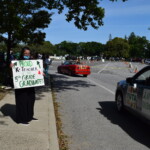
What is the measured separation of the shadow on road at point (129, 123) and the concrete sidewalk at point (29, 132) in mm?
1615

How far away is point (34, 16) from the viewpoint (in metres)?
16.6

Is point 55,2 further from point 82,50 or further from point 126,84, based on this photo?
point 82,50

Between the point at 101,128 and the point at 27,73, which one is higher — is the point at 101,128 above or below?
below

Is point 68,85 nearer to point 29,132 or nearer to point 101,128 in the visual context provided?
point 101,128

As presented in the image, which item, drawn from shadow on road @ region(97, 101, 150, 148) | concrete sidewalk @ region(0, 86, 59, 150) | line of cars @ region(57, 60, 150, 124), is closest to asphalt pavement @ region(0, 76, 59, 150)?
concrete sidewalk @ region(0, 86, 59, 150)

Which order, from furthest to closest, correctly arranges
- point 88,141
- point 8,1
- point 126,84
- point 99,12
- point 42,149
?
point 99,12 → point 8,1 → point 126,84 → point 88,141 → point 42,149

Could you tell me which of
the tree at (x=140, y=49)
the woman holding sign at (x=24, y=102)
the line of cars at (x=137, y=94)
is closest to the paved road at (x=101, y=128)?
the line of cars at (x=137, y=94)

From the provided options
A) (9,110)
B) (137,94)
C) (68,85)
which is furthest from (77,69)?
(137,94)

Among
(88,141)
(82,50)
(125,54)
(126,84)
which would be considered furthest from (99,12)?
(82,50)

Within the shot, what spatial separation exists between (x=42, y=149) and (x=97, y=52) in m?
170

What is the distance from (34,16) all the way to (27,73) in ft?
33.6

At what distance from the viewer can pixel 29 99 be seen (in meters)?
6.69

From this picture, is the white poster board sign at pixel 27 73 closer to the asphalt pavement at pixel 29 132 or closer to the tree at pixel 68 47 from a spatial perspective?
the asphalt pavement at pixel 29 132

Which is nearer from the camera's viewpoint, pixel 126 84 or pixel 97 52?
pixel 126 84
